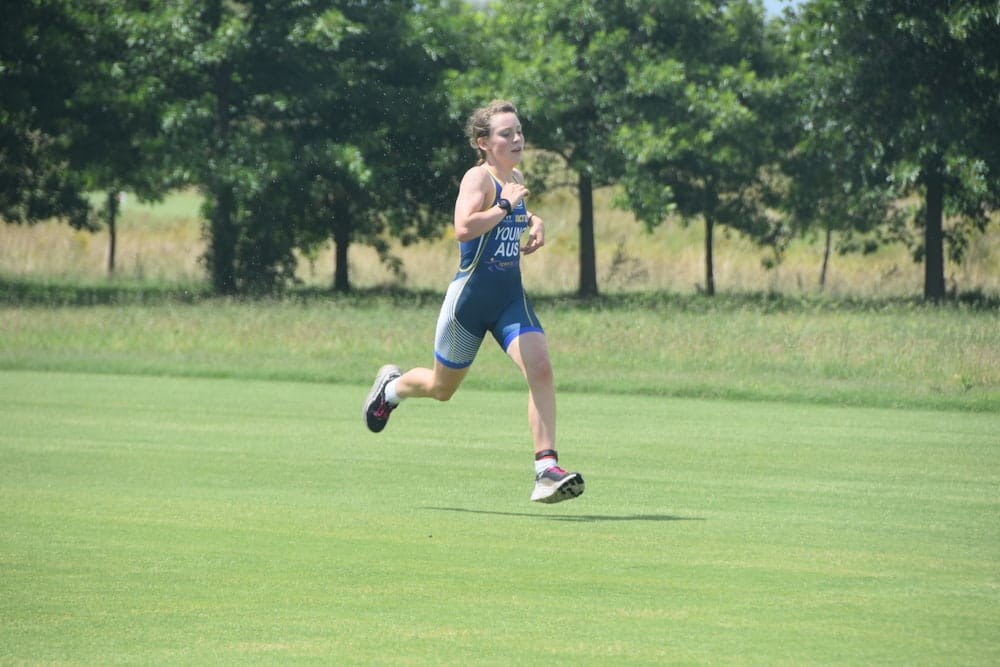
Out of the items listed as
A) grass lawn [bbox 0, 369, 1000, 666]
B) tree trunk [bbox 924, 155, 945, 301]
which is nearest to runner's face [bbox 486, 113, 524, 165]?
grass lawn [bbox 0, 369, 1000, 666]

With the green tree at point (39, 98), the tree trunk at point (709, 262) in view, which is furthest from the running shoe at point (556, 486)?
the tree trunk at point (709, 262)

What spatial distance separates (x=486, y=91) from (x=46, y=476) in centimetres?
3231

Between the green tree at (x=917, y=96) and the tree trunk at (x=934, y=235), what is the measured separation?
24 millimetres

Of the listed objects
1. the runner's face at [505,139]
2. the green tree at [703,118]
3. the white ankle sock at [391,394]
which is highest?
the green tree at [703,118]

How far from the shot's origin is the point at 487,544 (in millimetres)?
7750

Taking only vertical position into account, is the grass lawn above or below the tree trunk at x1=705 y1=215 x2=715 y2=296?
below

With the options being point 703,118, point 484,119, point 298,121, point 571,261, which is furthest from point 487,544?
point 571,261

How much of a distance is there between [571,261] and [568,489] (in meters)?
45.1

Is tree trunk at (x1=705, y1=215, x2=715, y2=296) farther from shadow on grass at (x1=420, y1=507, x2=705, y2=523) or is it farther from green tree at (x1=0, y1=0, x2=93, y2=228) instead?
shadow on grass at (x1=420, y1=507, x2=705, y2=523)

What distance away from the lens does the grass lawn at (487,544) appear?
223 inches

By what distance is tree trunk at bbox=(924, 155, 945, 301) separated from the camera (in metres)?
38.9

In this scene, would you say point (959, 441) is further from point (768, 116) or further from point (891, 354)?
point (768, 116)

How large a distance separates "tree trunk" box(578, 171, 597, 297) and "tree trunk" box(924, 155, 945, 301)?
27.6 ft

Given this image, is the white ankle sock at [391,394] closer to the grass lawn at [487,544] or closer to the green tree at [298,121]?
the grass lawn at [487,544]
